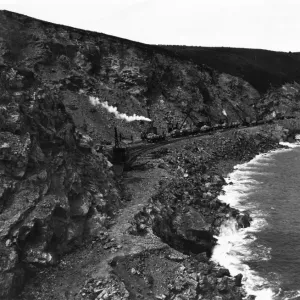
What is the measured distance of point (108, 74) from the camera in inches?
3802

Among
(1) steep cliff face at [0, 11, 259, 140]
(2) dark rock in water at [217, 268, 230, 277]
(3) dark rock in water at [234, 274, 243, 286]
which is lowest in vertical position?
(3) dark rock in water at [234, 274, 243, 286]

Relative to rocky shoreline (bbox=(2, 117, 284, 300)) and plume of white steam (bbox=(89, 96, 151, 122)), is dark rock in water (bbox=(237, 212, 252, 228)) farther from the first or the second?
plume of white steam (bbox=(89, 96, 151, 122))

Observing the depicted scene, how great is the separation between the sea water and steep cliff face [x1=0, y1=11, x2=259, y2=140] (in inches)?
1393

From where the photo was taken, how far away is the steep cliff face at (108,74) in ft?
276

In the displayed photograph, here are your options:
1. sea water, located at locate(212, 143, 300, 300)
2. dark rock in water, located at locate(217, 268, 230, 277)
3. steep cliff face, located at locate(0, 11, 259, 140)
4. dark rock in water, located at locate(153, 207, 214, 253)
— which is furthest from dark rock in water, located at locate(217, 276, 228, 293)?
steep cliff face, located at locate(0, 11, 259, 140)

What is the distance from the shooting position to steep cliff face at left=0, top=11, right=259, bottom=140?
84.2m

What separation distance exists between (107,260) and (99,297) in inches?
156

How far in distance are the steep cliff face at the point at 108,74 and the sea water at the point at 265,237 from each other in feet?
116

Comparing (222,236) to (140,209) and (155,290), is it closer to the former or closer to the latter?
(140,209)

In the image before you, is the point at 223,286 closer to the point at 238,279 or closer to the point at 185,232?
the point at 238,279

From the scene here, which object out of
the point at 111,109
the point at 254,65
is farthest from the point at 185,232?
the point at 254,65

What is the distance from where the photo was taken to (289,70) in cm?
17575

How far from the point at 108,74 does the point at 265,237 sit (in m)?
69.1

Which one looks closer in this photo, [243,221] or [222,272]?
[222,272]
